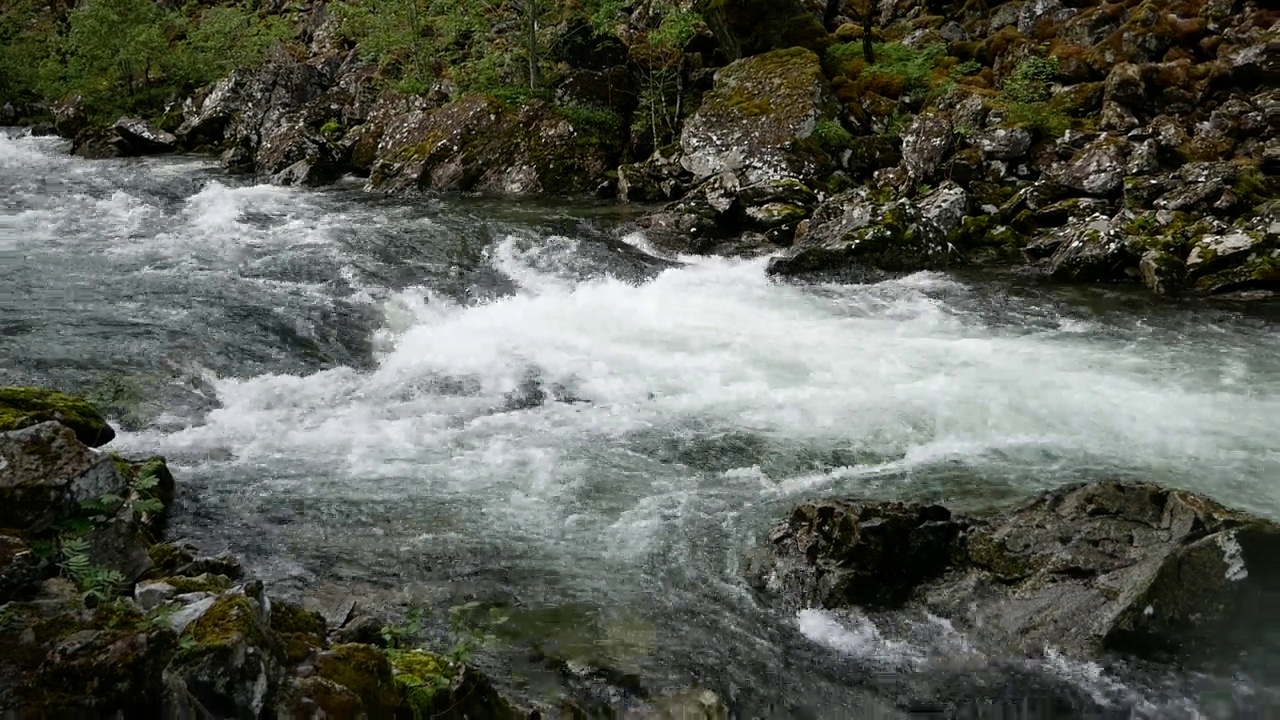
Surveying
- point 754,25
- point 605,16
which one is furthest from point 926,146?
point 605,16

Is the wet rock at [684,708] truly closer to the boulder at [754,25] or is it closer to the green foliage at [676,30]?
the green foliage at [676,30]

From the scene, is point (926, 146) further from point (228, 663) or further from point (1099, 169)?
point (228, 663)

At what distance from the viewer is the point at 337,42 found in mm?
35938

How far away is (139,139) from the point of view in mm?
28875

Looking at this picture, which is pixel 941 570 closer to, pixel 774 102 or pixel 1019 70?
pixel 774 102

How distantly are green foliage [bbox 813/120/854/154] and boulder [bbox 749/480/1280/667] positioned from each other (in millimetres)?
13876

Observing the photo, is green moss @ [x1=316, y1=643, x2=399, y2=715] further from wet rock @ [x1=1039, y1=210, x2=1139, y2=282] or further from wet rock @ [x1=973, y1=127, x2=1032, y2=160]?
wet rock @ [x1=973, y1=127, x2=1032, y2=160]

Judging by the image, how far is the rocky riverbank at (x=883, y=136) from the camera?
50.3ft

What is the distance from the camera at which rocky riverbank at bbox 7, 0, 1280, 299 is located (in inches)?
604

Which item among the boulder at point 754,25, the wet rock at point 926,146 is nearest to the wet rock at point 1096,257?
the wet rock at point 926,146

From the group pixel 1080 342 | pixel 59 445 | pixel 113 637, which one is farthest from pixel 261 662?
pixel 1080 342

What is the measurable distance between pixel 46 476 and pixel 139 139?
92.4 feet

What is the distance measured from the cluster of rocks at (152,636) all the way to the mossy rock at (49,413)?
0.23ft

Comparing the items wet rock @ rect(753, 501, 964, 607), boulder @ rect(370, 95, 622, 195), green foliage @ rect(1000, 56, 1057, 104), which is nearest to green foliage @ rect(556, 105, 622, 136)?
boulder @ rect(370, 95, 622, 195)
